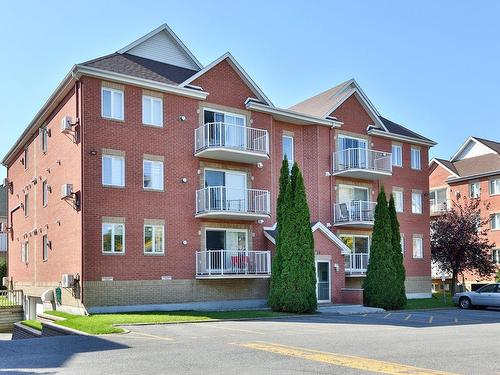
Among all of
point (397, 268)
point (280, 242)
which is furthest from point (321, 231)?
point (280, 242)

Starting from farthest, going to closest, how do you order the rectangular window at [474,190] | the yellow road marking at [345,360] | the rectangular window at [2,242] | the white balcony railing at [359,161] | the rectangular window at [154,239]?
1. the rectangular window at [2,242]
2. the rectangular window at [474,190]
3. the white balcony railing at [359,161]
4. the rectangular window at [154,239]
5. the yellow road marking at [345,360]

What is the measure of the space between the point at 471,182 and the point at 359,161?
62.9 feet

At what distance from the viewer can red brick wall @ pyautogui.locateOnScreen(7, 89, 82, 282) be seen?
23.7 m

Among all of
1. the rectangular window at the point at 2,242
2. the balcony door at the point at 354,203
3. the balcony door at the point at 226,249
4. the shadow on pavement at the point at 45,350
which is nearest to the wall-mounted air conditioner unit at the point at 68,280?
the balcony door at the point at 226,249

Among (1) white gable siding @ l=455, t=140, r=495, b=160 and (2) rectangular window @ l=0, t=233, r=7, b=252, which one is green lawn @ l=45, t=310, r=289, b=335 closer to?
(2) rectangular window @ l=0, t=233, r=7, b=252

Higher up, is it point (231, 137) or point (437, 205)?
point (231, 137)

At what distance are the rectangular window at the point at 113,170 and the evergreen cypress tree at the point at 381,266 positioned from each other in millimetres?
11514

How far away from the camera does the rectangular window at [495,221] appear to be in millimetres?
44125

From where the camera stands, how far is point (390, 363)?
10.7 m

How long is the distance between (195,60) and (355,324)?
16.0m

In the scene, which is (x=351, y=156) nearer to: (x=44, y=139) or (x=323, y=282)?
(x=323, y=282)

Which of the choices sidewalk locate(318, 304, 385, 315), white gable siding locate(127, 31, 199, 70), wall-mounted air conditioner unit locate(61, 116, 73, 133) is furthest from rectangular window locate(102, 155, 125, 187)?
sidewalk locate(318, 304, 385, 315)

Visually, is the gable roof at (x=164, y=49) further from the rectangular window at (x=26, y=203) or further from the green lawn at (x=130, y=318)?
the green lawn at (x=130, y=318)

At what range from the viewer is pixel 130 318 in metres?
19.6
